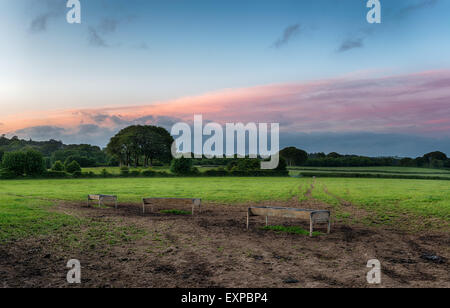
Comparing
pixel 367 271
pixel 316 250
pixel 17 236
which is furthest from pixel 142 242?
pixel 367 271

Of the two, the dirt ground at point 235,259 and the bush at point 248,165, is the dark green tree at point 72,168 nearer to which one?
the bush at point 248,165

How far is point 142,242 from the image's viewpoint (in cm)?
1050

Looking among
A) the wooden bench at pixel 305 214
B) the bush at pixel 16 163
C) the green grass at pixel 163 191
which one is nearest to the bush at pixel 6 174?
the bush at pixel 16 163

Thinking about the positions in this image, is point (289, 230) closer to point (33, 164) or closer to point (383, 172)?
point (33, 164)

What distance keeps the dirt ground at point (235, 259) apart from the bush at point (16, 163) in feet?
178

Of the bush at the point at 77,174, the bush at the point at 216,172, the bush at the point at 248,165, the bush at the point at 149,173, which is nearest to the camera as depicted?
the bush at the point at 77,174

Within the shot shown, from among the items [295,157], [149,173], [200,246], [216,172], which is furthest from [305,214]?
[295,157]

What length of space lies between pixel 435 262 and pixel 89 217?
14.0 metres

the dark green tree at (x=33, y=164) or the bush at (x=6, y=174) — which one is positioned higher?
the dark green tree at (x=33, y=164)

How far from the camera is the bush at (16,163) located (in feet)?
186

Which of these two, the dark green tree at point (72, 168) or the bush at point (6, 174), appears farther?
the dark green tree at point (72, 168)

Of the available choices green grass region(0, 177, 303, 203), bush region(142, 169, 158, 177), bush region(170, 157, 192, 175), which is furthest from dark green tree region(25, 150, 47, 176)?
bush region(170, 157, 192, 175)

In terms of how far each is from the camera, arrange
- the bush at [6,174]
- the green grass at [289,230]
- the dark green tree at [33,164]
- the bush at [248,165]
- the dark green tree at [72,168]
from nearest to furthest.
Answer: the green grass at [289,230]
the bush at [6,174]
the dark green tree at [33,164]
the dark green tree at [72,168]
the bush at [248,165]
